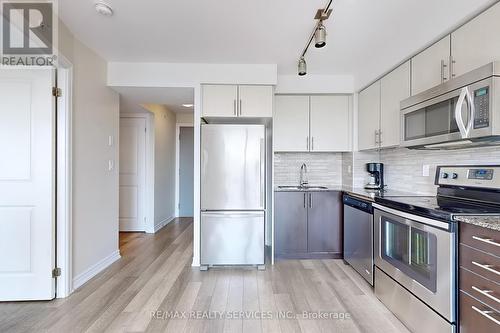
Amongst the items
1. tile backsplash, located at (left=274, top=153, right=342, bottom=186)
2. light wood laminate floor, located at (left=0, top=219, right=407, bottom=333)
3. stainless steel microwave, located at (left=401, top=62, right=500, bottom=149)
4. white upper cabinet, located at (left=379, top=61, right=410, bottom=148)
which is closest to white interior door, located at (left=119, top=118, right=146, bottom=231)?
light wood laminate floor, located at (left=0, top=219, right=407, bottom=333)

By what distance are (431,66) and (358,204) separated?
4.57ft

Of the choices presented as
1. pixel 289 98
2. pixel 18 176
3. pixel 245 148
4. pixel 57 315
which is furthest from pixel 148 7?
pixel 57 315

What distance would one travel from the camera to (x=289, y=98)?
3.46m

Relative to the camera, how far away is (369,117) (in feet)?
10.2

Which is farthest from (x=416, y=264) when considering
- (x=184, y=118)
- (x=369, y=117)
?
(x=184, y=118)

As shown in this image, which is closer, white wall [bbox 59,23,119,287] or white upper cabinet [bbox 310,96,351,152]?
white wall [bbox 59,23,119,287]

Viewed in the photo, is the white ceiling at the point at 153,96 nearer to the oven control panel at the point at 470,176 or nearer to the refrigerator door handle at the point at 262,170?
the refrigerator door handle at the point at 262,170

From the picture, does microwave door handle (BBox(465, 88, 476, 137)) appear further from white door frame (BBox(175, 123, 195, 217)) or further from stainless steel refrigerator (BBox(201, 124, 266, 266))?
white door frame (BBox(175, 123, 195, 217))

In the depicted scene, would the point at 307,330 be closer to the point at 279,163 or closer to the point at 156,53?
the point at 279,163

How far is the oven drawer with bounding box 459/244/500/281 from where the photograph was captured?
121 centimetres

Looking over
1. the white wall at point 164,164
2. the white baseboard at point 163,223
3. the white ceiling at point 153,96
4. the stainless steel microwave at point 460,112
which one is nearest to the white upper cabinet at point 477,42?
the stainless steel microwave at point 460,112

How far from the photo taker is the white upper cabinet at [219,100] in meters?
2.98

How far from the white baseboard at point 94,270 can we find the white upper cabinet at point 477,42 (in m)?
3.66

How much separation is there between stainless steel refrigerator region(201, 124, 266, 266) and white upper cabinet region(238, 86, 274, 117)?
0.73 feet
